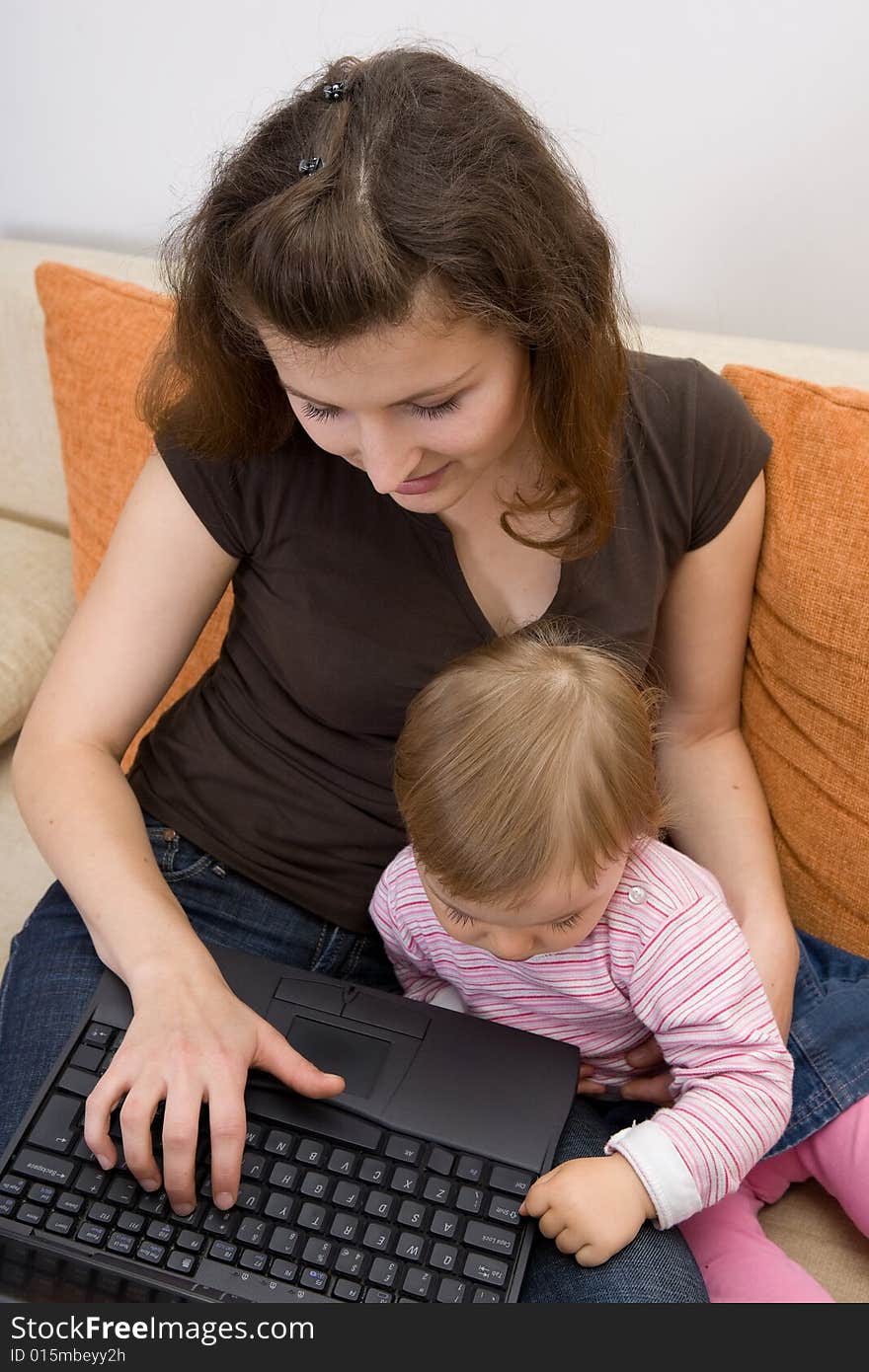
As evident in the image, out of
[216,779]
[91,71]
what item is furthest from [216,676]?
[91,71]

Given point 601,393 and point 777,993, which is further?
point 777,993

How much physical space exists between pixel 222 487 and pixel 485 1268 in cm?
64

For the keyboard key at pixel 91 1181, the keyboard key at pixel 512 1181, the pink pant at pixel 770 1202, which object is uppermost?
the keyboard key at pixel 512 1181

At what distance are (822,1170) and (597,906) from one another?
1.18 feet

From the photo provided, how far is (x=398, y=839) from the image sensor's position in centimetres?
117

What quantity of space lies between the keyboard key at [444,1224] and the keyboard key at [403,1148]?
4 cm

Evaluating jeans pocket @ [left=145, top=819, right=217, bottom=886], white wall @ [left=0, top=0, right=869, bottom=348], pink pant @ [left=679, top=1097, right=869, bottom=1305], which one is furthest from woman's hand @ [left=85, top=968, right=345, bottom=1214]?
white wall @ [left=0, top=0, right=869, bottom=348]

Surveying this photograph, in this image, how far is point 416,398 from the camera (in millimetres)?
894

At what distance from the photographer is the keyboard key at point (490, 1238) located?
895 mm

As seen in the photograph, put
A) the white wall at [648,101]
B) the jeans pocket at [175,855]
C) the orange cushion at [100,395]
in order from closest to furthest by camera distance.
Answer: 1. the jeans pocket at [175,855]
2. the white wall at [648,101]
3. the orange cushion at [100,395]

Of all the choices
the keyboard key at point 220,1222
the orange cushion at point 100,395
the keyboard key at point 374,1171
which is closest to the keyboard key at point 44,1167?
the keyboard key at point 220,1222

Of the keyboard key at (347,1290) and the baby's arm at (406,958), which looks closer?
the keyboard key at (347,1290)

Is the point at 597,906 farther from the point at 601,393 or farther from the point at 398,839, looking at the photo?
the point at 601,393

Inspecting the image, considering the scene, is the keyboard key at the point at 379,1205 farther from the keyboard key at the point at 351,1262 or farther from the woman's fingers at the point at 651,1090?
the woman's fingers at the point at 651,1090
